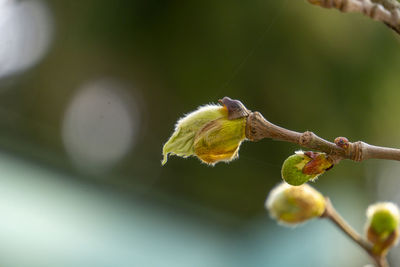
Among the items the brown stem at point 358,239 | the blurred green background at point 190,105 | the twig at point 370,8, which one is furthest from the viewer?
the blurred green background at point 190,105

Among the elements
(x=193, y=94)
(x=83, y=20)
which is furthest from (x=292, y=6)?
(x=83, y=20)

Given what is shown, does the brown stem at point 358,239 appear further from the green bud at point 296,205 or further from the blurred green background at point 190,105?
the blurred green background at point 190,105

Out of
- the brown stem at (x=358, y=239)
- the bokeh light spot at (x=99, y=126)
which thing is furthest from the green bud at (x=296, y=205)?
the bokeh light spot at (x=99, y=126)

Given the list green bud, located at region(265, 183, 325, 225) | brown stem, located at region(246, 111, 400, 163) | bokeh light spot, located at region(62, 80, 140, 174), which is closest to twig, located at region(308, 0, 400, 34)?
brown stem, located at region(246, 111, 400, 163)

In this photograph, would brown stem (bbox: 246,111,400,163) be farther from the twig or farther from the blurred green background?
the blurred green background

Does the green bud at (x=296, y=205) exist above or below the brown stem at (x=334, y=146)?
above

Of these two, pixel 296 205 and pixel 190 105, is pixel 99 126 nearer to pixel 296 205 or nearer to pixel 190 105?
pixel 190 105

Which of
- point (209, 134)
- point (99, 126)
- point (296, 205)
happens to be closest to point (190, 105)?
point (99, 126)
